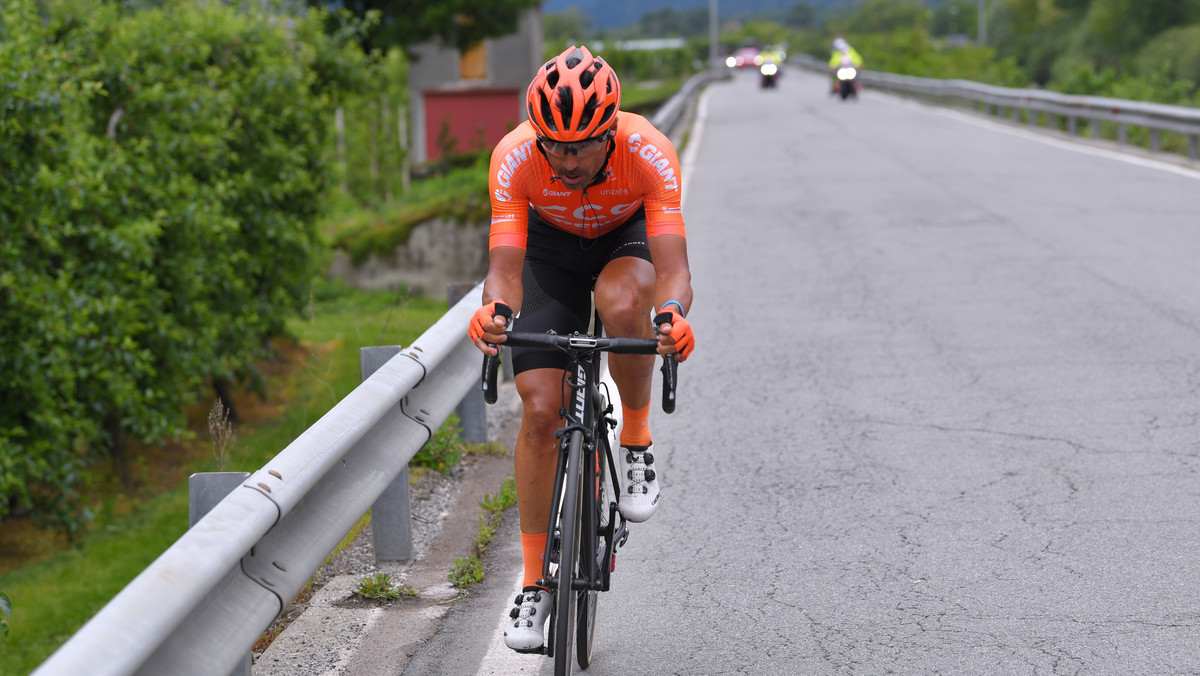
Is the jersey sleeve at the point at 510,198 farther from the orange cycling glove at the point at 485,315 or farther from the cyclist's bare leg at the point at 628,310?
the orange cycling glove at the point at 485,315

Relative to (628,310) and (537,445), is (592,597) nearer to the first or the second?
(537,445)

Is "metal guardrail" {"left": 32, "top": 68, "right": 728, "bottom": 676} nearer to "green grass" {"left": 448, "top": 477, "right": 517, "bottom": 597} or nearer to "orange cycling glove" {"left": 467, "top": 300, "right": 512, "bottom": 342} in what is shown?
"green grass" {"left": 448, "top": 477, "right": 517, "bottom": 597}

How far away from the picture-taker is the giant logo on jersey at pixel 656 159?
4160mm

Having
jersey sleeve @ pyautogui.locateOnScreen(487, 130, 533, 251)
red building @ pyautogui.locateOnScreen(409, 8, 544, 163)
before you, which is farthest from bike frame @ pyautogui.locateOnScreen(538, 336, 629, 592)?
red building @ pyautogui.locateOnScreen(409, 8, 544, 163)

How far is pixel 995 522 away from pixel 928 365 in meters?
2.70

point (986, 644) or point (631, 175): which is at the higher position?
point (631, 175)

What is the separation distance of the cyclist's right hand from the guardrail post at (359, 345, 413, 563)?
142 cm

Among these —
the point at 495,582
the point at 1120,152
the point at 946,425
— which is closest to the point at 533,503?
the point at 495,582

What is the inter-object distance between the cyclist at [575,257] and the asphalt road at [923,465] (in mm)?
545

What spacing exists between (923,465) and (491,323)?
123 inches

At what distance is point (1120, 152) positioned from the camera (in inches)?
766

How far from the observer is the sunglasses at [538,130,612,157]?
3.84 meters

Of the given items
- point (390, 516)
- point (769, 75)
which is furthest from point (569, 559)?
point (769, 75)

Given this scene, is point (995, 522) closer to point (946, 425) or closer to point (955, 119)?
point (946, 425)
